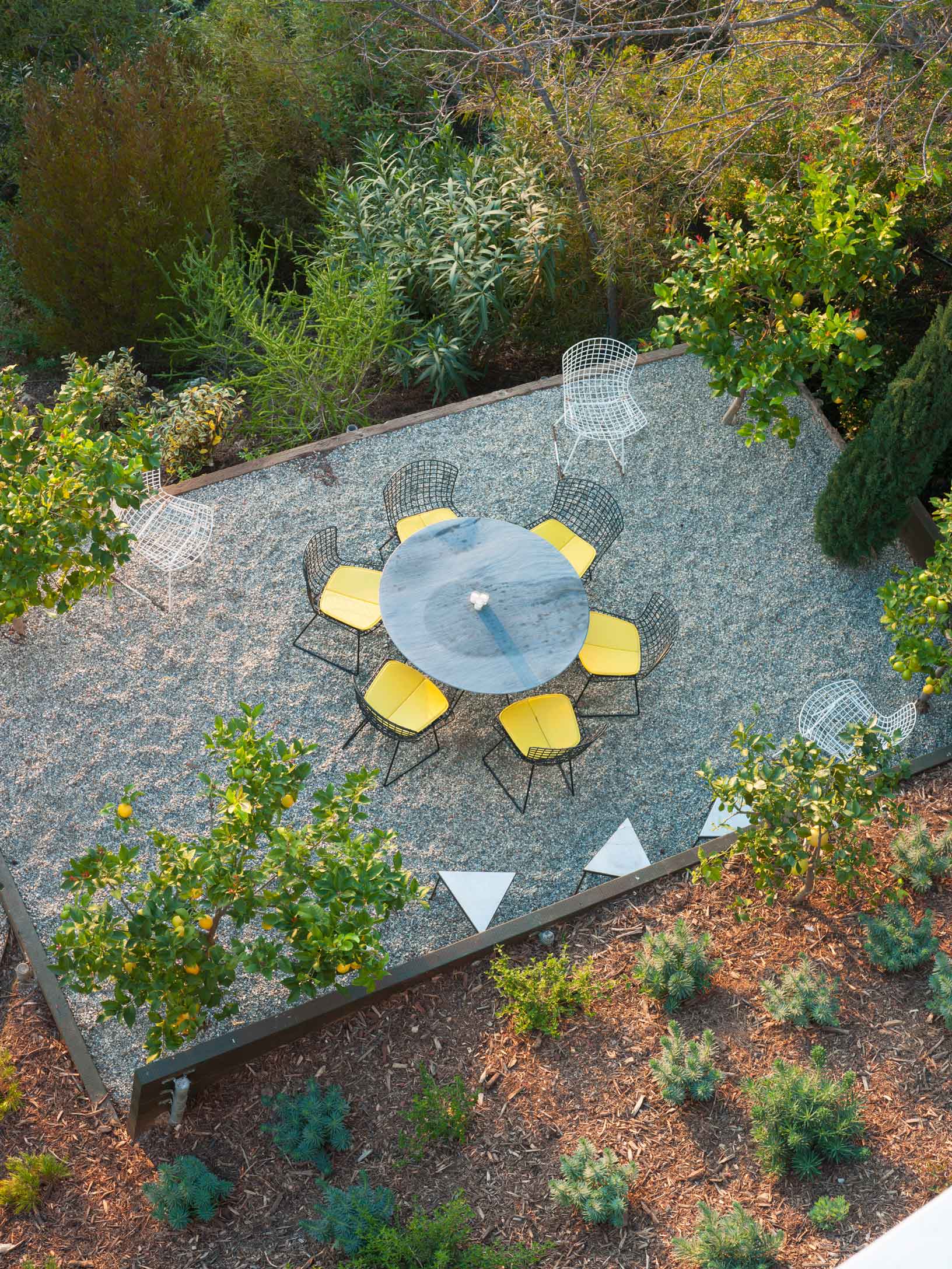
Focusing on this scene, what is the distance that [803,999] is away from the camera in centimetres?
454

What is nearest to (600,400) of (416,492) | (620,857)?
(416,492)

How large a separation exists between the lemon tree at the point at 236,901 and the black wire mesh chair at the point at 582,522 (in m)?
3.00

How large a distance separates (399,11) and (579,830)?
7.81 m

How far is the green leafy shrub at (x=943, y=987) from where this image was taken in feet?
14.5

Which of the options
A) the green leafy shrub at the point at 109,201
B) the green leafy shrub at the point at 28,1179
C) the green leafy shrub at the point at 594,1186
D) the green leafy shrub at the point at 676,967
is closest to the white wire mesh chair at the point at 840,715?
the green leafy shrub at the point at 676,967

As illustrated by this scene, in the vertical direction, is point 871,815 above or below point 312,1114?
above

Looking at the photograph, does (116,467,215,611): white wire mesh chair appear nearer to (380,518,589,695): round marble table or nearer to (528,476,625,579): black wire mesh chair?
(380,518,589,695): round marble table

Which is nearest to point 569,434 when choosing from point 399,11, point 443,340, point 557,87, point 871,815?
point 443,340

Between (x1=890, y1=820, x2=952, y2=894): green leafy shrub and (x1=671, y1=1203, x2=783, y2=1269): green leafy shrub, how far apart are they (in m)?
1.96

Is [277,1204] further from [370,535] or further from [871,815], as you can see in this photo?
[370,535]

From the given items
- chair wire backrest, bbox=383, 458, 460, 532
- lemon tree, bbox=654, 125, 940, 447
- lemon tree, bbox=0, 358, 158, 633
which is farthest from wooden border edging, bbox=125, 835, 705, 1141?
lemon tree, bbox=654, 125, 940, 447

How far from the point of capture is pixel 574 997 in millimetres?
4754

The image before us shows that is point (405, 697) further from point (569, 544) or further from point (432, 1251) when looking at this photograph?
point (432, 1251)

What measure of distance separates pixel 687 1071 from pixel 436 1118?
106cm
